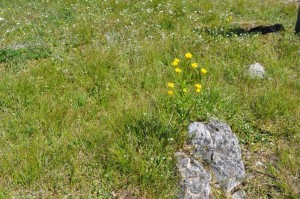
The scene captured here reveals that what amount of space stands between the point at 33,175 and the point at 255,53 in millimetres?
4996

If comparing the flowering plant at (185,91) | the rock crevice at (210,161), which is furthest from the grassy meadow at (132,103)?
the rock crevice at (210,161)

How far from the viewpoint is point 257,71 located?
215 inches

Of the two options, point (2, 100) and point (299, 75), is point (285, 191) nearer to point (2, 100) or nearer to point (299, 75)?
point (299, 75)

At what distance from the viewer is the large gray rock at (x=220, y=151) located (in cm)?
355

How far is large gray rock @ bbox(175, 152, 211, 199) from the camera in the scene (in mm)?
3256

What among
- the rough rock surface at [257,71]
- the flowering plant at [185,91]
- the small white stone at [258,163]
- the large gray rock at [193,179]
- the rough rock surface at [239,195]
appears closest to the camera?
the large gray rock at [193,179]

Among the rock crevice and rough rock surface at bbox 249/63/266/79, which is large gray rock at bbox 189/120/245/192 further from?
rough rock surface at bbox 249/63/266/79

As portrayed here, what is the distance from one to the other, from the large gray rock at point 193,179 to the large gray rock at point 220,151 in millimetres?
186

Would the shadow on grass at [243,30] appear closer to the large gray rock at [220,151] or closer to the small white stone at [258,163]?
the large gray rock at [220,151]

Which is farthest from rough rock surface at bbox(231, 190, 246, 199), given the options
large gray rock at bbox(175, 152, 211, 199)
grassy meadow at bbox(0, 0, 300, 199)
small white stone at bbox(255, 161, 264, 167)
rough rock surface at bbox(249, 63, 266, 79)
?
rough rock surface at bbox(249, 63, 266, 79)

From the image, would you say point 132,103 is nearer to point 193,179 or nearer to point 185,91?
point 185,91

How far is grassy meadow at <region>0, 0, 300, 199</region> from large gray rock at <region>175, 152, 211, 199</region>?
111 mm

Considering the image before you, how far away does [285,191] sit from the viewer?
3.44 m

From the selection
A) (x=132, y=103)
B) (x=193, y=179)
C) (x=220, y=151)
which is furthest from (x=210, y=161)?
(x=132, y=103)
